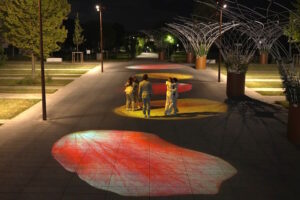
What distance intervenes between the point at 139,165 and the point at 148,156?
78 cm

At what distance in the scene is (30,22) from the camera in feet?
79.7

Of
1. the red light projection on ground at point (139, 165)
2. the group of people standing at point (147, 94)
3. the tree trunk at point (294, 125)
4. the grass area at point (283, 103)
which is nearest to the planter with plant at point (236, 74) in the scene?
the grass area at point (283, 103)

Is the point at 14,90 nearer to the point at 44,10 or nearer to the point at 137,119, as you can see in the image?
the point at 44,10

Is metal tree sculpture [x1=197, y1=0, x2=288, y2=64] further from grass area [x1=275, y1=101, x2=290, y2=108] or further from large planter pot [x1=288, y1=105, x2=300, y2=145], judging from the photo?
grass area [x1=275, y1=101, x2=290, y2=108]

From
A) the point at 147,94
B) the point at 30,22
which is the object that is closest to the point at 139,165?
the point at 147,94

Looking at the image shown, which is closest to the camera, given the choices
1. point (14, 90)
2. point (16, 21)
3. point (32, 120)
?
point (32, 120)

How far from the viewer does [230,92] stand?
20.8 meters

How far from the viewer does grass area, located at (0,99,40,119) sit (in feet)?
51.0

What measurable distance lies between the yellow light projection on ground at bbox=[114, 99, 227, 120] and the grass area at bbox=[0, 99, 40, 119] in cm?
431

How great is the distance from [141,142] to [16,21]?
16.6 meters

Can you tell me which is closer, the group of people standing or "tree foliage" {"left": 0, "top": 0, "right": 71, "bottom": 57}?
the group of people standing

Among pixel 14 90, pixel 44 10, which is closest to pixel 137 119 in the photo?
pixel 14 90

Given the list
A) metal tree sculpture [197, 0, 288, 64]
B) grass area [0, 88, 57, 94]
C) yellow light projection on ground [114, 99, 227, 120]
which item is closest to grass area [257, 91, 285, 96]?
metal tree sculpture [197, 0, 288, 64]

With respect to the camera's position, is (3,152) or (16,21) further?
(16,21)
